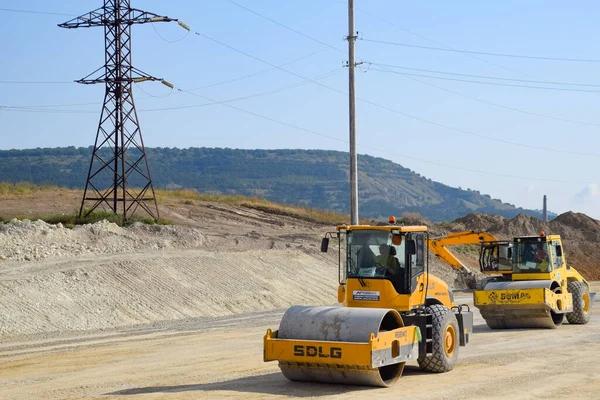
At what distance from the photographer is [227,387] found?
1495 cm

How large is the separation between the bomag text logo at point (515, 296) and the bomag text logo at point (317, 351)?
10496 mm

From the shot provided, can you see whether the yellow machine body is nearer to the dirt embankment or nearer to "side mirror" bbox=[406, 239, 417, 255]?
"side mirror" bbox=[406, 239, 417, 255]

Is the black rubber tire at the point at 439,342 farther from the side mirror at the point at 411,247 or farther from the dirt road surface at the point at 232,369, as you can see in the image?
the side mirror at the point at 411,247

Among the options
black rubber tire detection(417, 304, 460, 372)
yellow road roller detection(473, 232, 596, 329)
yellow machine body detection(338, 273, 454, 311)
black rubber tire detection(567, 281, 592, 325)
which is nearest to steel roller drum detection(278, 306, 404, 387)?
yellow machine body detection(338, 273, 454, 311)

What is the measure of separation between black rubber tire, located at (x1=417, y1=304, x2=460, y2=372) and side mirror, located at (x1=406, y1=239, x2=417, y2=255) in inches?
51.4

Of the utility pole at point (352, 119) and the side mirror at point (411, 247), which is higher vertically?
the utility pole at point (352, 119)

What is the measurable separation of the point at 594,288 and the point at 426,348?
32499 mm

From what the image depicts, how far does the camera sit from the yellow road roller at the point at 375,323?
14070mm

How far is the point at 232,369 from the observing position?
17.4m

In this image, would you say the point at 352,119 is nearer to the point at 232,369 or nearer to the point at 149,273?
the point at 149,273

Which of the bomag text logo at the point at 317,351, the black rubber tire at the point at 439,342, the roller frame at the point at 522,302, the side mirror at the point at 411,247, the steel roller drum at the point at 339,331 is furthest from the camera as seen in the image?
the roller frame at the point at 522,302

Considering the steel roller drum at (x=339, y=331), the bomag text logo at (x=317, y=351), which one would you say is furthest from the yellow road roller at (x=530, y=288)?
the bomag text logo at (x=317, y=351)

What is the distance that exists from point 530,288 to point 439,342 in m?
8.29

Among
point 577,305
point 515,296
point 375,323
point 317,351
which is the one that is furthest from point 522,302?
point 317,351
